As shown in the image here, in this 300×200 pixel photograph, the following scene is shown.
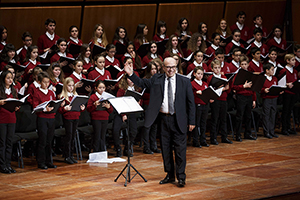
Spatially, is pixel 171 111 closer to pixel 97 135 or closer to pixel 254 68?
pixel 97 135

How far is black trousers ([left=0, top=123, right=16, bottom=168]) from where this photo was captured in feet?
17.1

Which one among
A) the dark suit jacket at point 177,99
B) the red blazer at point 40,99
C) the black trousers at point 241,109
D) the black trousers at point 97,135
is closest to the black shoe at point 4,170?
the red blazer at point 40,99

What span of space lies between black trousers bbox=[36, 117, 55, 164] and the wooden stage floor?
176 mm

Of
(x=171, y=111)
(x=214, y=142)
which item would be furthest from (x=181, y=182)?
(x=214, y=142)

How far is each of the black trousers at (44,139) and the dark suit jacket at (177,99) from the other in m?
1.57

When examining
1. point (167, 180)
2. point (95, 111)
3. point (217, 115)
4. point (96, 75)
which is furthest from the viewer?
point (217, 115)

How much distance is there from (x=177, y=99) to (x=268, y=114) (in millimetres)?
3341

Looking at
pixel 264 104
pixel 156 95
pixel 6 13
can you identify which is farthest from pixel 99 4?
pixel 156 95

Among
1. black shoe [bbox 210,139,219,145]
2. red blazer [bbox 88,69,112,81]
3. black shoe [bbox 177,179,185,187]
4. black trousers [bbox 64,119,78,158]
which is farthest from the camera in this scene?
black shoe [bbox 210,139,219,145]

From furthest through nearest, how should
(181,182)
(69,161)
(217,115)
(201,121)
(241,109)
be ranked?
(241,109)
(217,115)
(201,121)
(69,161)
(181,182)

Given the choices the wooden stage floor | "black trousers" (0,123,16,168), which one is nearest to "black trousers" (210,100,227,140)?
the wooden stage floor

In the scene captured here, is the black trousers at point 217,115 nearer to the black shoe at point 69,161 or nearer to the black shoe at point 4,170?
the black shoe at point 69,161

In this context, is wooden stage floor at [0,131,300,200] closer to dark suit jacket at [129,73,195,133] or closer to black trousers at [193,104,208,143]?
black trousers at [193,104,208,143]

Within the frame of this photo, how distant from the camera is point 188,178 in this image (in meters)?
4.89
